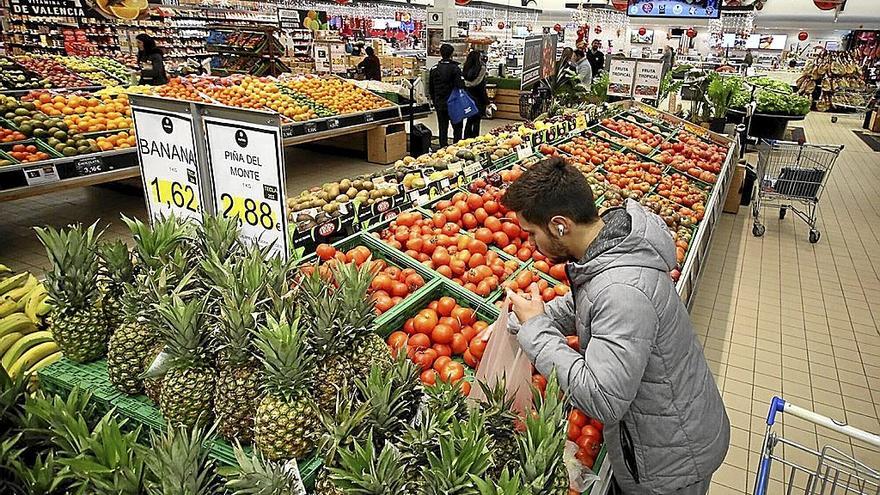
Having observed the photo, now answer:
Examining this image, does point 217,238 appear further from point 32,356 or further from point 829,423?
point 829,423

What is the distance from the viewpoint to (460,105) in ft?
29.8

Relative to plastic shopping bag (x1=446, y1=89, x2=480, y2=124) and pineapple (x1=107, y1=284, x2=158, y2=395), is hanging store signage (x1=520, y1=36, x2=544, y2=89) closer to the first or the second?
plastic shopping bag (x1=446, y1=89, x2=480, y2=124)

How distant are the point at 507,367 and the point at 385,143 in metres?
8.09

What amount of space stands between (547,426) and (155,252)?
1424 mm

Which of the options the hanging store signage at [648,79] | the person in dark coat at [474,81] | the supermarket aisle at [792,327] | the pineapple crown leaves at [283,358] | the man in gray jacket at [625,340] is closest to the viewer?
the pineapple crown leaves at [283,358]

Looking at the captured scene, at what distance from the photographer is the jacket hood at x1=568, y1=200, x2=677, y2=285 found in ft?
5.28

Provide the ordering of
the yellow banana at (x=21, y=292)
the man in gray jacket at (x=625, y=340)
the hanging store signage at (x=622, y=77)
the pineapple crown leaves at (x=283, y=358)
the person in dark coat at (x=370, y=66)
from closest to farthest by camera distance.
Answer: the pineapple crown leaves at (x=283, y=358)
the man in gray jacket at (x=625, y=340)
the yellow banana at (x=21, y=292)
the hanging store signage at (x=622, y=77)
the person in dark coat at (x=370, y=66)

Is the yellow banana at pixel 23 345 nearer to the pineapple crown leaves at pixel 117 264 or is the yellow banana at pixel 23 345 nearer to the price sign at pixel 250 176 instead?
the pineapple crown leaves at pixel 117 264

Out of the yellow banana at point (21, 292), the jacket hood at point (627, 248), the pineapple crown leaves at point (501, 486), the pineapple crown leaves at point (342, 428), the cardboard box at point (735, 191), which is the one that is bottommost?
the cardboard box at point (735, 191)

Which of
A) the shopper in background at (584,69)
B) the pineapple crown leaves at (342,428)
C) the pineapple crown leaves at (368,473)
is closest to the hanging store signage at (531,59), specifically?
the shopper in background at (584,69)

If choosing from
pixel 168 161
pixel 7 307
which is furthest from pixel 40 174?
pixel 168 161

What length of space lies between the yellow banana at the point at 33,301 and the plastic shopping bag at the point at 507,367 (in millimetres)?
2078

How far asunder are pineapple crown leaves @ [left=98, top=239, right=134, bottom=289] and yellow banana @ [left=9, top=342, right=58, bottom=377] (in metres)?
0.77

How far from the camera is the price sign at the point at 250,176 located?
6.78 feet
